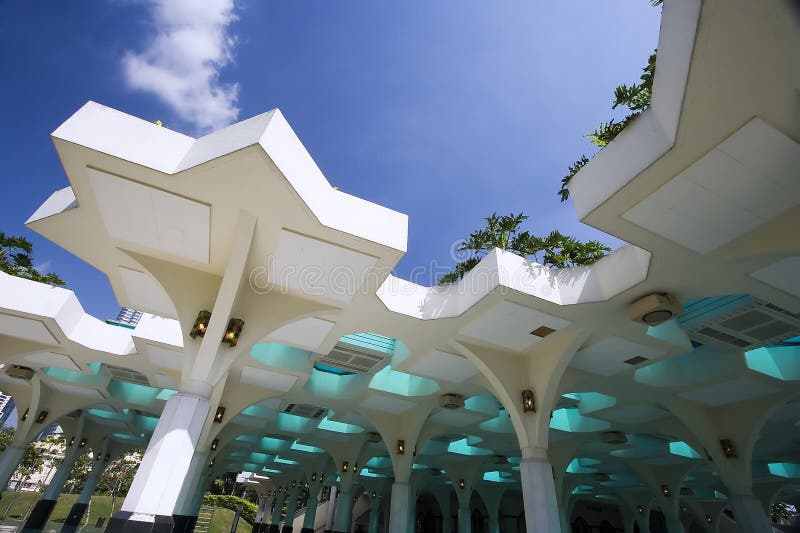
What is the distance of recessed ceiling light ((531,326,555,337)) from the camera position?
1124cm

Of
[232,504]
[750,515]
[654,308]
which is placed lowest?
[750,515]

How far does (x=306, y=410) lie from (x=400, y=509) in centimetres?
686

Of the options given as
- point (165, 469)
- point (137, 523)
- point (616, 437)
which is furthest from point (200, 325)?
point (616, 437)

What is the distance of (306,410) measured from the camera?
2139 centimetres

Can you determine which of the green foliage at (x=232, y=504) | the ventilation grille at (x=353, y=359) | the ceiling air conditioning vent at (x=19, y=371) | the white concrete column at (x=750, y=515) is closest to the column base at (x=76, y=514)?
the ceiling air conditioning vent at (x=19, y=371)

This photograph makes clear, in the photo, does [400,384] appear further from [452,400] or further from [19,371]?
[19,371]

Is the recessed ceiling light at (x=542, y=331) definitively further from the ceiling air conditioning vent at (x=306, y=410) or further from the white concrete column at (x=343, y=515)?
the white concrete column at (x=343, y=515)

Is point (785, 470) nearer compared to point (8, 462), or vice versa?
point (8, 462)

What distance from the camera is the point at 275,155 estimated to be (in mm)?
6520

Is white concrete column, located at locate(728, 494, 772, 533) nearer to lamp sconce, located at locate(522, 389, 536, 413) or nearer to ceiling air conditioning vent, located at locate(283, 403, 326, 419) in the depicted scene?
lamp sconce, located at locate(522, 389, 536, 413)

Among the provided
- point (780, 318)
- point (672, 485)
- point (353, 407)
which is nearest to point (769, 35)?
point (780, 318)

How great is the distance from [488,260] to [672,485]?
26872 mm

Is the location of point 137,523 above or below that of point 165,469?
below

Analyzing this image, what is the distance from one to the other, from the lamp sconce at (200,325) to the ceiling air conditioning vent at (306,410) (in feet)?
41.1
